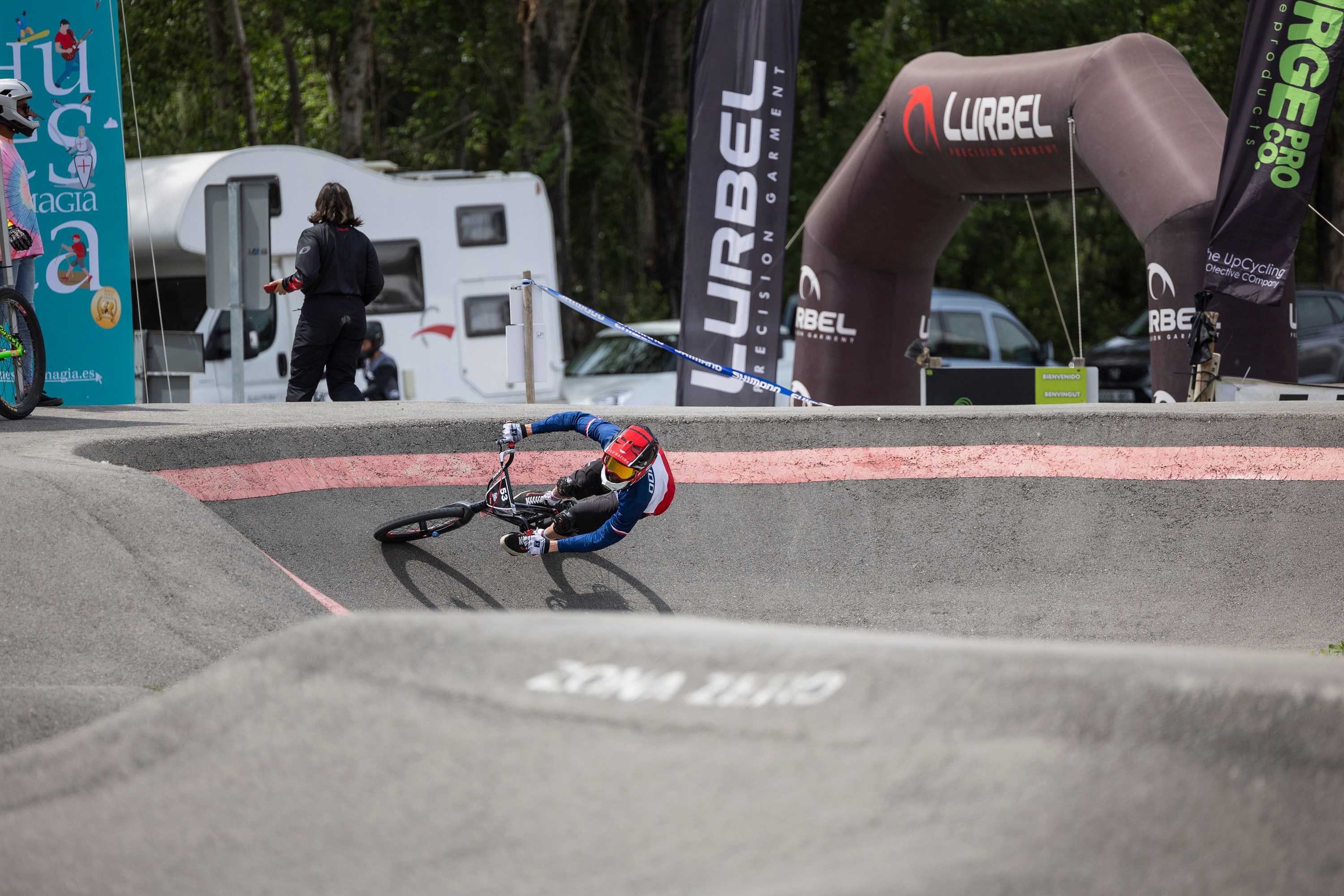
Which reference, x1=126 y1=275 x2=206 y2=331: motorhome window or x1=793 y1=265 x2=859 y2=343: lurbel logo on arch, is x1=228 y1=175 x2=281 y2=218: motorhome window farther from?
x1=793 y1=265 x2=859 y2=343: lurbel logo on arch

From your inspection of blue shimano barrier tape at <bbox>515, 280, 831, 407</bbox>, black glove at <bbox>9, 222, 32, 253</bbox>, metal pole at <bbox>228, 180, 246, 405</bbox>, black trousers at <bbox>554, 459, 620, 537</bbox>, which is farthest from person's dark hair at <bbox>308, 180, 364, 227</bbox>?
black trousers at <bbox>554, 459, 620, 537</bbox>

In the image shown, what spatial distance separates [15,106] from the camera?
26.3 feet

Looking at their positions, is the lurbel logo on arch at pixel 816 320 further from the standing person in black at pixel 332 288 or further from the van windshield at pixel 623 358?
the standing person in black at pixel 332 288

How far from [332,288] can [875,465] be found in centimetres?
429

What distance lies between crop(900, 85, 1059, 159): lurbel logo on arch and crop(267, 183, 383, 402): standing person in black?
5.90m

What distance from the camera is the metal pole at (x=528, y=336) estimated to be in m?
11.4

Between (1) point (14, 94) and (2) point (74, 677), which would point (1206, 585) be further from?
(1) point (14, 94)

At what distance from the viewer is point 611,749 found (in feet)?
9.21

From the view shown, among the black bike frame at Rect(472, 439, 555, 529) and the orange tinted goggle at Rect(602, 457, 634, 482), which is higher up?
the orange tinted goggle at Rect(602, 457, 634, 482)

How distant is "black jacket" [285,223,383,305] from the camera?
995 centimetres

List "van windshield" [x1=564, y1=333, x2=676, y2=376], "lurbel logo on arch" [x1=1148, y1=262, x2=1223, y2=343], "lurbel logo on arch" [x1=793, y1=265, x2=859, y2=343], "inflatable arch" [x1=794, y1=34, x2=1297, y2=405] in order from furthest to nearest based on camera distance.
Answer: "van windshield" [x1=564, y1=333, x2=676, y2=376] < "lurbel logo on arch" [x1=793, y1=265, x2=859, y2=343] < "lurbel logo on arch" [x1=1148, y1=262, x2=1223, y2=343] < "inflatable arch" [x1=794, y1=34, x2=1297, y2=405]

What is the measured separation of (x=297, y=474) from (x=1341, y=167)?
22.2 m

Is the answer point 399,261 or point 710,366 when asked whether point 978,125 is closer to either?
point 710,366

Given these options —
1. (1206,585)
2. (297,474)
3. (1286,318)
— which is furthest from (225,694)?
(1286,318)
